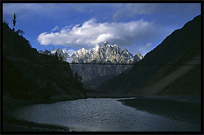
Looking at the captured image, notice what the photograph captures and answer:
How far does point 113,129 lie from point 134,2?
1310 cm

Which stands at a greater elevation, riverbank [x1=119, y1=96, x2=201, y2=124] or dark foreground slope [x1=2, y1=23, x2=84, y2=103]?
dark foreground slope [x1=2, y1=23, x2=84, y2=103]

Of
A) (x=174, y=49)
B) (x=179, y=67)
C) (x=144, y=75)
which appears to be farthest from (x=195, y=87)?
(x=144, y=75)

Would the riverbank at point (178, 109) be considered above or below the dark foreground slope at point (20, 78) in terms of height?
below

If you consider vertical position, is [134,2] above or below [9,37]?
below

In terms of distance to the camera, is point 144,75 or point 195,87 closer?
point 195,87

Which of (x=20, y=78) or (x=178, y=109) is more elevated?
(x=20, y=78)

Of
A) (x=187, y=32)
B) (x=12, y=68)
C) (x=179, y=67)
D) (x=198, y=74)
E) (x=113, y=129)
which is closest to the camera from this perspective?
(x=113, y=129)

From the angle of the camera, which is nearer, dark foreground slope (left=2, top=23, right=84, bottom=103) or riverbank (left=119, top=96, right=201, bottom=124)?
riverbank (left=119, top=96, right=201, bottom=124)

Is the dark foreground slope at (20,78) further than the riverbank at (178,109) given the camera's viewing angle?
Yes

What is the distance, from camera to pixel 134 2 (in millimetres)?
20969

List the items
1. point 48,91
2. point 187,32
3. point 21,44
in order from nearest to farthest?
point 48,91
point 21,44
point 187,32

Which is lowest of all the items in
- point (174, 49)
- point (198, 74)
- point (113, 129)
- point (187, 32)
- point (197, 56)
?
point (113, 129)

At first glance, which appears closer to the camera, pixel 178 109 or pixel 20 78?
pixel 178 109

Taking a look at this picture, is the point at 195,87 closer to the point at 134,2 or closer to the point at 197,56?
the point at 197,56
